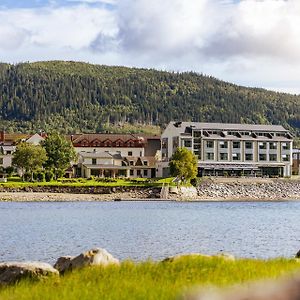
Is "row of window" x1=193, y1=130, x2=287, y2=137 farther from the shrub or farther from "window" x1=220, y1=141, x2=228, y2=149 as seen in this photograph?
the shrub

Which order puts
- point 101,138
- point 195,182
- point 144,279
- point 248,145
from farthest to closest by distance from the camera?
point 101,138 → point 248,145 → point 195,182 → point 144,279

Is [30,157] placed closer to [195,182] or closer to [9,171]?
[9,171]

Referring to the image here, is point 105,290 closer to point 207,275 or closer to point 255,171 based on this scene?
point 207,275

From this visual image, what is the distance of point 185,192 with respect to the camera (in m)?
124

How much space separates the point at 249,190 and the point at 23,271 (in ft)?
397

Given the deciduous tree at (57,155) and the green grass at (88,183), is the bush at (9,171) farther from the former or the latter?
the deciduous tree at (57,155)

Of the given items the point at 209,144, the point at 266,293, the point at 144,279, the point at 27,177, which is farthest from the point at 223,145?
the point at 266,293

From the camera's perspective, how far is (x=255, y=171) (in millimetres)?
149375

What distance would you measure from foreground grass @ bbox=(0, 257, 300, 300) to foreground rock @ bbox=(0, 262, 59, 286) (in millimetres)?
376

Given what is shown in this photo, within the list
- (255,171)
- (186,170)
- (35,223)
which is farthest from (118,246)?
(255,171)

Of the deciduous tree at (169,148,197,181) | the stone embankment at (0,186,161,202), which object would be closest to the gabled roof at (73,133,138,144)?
the deciduous tree at (169,148,197,181)

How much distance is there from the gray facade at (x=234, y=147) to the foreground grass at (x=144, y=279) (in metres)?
129

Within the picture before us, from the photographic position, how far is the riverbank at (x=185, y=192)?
369 feet

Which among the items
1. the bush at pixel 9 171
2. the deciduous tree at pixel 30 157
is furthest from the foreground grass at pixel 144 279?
the bush at pixel 9 171
